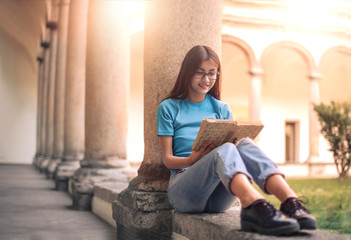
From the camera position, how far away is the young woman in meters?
1.92

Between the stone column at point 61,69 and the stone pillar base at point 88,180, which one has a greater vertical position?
the stone column at point 61,69

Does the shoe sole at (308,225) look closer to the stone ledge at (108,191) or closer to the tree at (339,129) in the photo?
the stone ledge at (108,191)

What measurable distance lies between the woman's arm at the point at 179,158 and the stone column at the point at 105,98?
2962 millimetres

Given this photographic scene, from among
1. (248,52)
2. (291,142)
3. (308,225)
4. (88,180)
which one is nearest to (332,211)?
(88,180)

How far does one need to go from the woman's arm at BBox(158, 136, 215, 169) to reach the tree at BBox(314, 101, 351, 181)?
9.97 metres

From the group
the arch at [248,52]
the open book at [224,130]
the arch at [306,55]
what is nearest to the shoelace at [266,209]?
the open book at [224,130]

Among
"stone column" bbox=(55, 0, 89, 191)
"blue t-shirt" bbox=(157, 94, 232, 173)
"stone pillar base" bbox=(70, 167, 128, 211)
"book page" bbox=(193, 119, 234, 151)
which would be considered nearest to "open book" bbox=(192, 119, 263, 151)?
"book page" bbox=(193, 119, 234, 151)

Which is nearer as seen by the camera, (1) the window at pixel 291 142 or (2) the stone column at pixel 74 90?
(2) the stone column at pixel 74 90

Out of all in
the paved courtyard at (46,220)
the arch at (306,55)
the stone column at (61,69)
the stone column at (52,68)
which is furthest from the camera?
the arch at (306,55)

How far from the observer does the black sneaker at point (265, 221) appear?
5.93ft

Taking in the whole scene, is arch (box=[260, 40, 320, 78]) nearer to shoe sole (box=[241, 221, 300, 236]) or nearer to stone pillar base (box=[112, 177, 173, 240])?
stone pillar base (box=[112, 177, 173, 240])

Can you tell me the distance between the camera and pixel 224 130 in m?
2.24

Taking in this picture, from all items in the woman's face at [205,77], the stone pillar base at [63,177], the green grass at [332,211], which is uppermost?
the woman's face at [205,77]

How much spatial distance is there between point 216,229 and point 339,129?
10514mm
